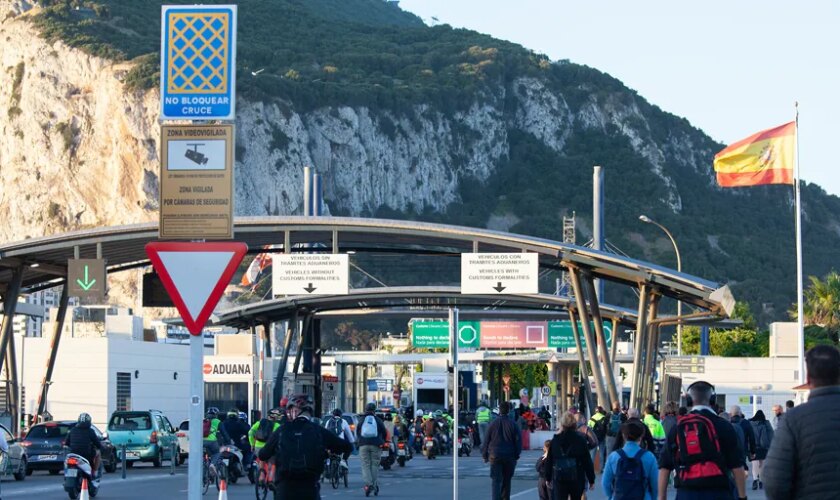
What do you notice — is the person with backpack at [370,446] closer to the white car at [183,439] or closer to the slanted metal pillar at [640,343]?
the white car at [183,439]

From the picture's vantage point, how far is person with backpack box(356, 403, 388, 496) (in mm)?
27391

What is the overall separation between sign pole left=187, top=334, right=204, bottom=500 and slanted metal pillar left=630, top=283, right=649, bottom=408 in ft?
92.3

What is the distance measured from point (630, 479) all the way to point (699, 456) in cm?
175

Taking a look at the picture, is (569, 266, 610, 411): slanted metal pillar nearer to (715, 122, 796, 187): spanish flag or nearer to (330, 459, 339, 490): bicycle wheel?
(715, 122, 796, 187): spanish flag

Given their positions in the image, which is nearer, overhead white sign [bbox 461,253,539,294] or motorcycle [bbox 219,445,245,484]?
motorcycle [bbox 219,445,245,484]

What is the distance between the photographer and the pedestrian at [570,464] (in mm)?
15781

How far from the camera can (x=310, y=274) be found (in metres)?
37.3

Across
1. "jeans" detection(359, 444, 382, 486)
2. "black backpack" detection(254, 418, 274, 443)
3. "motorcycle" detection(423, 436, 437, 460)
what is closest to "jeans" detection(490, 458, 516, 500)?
"black backpack" detection(254, 418, 274, 443)

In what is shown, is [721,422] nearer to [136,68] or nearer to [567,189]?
[136,68]

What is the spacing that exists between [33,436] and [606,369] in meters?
14.8

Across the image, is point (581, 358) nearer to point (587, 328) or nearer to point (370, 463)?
A: point (587, 328)

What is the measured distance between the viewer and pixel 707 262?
166 m

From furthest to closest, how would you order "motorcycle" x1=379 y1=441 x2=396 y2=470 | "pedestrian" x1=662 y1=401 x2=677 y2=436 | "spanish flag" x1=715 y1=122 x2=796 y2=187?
"motorcycle" x1=379 y1=441 x2=396 y2=470, "spanish flag" x1=715 y1=122 x2=796 y2=187, "pedestrian" x1=662 y1=401 x2=677 y2=436

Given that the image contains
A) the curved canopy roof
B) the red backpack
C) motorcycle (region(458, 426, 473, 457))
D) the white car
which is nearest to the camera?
the red backpack
